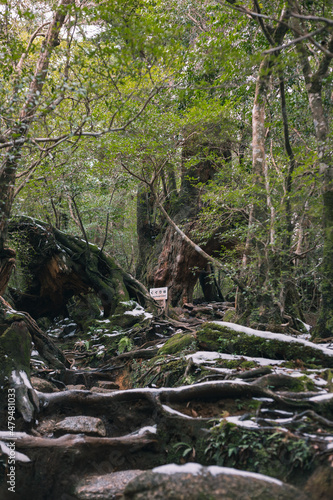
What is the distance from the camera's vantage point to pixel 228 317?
9.24 m

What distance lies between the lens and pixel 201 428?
3934 millimetres

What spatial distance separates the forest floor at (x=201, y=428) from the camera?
3059 mm

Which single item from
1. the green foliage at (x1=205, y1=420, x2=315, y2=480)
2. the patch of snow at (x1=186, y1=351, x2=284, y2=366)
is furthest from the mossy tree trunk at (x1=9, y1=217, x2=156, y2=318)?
the green foliage at (x1=205, y1=420, x2=315, y2=480)

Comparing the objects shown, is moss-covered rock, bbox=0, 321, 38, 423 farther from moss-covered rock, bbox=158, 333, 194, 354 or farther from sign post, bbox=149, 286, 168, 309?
sign post, bbox=149, 286, 168, 309

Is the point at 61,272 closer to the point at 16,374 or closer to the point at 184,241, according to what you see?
the point at 184,241

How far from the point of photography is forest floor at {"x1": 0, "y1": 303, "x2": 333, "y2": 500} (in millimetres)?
3059

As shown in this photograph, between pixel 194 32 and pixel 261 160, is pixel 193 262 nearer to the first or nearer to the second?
pixel 261 160

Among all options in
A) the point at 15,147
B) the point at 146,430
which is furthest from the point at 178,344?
the point at 15,147

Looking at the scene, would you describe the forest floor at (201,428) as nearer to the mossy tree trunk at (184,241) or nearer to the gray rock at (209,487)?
the gray rock at (209,487)

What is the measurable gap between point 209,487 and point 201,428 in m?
1.11

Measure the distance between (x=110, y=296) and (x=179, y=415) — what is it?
6894mm

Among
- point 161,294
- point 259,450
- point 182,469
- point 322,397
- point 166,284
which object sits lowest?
point 182,469

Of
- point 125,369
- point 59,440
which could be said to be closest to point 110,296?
point 125,369

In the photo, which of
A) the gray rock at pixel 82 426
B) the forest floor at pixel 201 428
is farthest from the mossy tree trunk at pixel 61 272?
the gray rock at pixel 82 426
